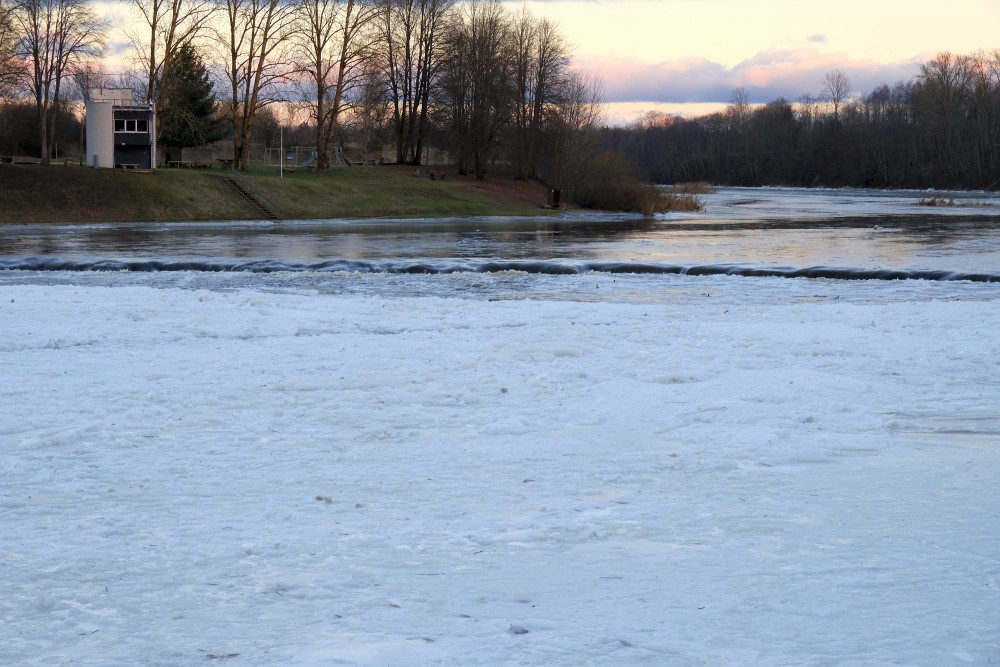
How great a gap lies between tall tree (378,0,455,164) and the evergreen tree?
568 inches

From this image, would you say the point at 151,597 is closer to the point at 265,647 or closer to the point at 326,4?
the point at 265,647

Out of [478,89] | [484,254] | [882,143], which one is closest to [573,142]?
[478,89]

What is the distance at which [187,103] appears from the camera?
6450cm

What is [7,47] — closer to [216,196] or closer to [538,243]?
[216,196]

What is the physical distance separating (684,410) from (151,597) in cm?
539

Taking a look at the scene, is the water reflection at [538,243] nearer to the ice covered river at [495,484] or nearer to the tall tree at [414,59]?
the ice covered river at [495,484]

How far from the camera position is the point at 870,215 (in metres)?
58.8

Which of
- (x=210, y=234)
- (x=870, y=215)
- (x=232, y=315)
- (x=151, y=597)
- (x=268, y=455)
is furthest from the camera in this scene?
(x=870, y=215)

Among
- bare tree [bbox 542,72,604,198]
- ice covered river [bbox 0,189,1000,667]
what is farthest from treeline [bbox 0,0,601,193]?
ice covered river [bbox 0,189,1000,667]

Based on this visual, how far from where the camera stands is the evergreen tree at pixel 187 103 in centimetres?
6009

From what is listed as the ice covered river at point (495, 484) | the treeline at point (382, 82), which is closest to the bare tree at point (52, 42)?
the treeline at point (382, 82)

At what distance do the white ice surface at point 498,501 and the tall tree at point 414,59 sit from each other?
69.5 metres

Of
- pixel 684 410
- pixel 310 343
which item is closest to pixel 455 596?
pixel 684 410

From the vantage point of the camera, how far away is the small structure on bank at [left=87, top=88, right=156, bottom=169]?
5444cm
